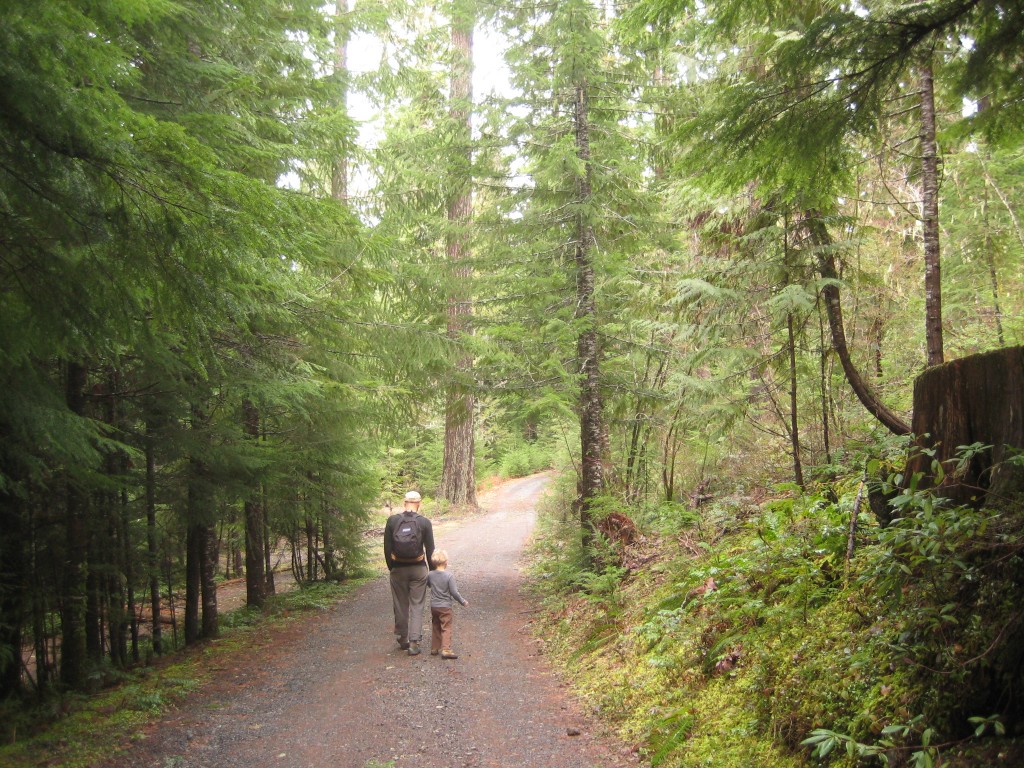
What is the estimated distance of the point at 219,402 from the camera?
8.85 meters

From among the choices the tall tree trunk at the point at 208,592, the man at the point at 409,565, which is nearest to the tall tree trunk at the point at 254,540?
the tall tree trunk at the point at 208,592

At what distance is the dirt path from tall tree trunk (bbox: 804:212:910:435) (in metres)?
4.64

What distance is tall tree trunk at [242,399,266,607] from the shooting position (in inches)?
439

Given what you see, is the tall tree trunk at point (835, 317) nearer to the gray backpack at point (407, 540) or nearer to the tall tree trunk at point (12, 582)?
the gray backpack at point (407, 540)

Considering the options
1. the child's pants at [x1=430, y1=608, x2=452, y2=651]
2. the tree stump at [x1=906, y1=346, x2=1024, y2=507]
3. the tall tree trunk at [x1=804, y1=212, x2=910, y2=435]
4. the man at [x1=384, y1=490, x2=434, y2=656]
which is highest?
the tall tree trunk at [x1=804, y1=212, x2=910, y2=435]

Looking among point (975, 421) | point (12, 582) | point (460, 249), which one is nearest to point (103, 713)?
point (12, 582)

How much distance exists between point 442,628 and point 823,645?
5.35 metres

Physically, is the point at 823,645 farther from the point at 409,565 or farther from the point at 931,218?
the point at 409,565

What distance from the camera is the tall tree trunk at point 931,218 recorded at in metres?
6.20

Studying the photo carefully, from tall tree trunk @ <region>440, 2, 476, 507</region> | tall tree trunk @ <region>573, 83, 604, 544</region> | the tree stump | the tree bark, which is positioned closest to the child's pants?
tall tree trunk @ <region>573, 83, 604, 544</region>

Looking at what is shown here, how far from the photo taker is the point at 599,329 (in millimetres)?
11328

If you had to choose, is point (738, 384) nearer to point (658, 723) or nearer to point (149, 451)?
point (658, 723)

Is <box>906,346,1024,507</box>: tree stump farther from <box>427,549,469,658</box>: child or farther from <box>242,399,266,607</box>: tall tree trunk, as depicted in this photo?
<box>242,399,266,607</box>: tall tree trunk

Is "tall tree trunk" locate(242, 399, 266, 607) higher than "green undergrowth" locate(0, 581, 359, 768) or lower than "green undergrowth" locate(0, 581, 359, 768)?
higher
